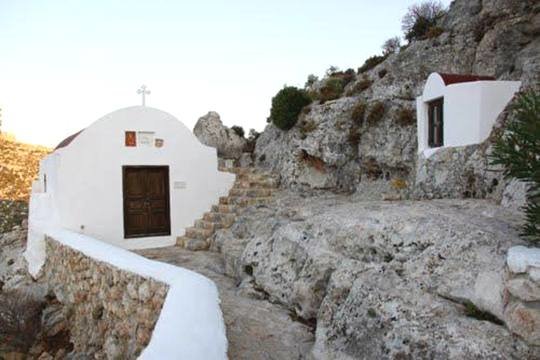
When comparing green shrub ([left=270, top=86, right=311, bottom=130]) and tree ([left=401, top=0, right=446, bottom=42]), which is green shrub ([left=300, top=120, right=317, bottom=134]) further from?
tree ([left=401, top=0, right=446, bottom=42])

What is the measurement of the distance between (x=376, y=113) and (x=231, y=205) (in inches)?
217

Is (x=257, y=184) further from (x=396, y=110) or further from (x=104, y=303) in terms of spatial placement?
(x=104, y=303)

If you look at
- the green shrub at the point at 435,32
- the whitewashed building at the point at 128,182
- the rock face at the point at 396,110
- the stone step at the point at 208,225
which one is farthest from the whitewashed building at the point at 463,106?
the green shrub at the point at 435,32

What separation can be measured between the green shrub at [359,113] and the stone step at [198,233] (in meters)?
6.18

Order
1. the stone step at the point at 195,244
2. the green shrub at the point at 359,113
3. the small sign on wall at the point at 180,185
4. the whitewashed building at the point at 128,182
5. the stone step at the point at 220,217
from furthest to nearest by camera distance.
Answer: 1. the green shrub at the point at 359,113
2. the small sign on wall at the point at 180,185
3. the stone step at the point at 220,217
4. the stone step at the point at 195,244
5. the whitewashed building at the point at 128,182

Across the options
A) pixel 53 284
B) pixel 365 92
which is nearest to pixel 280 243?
pixel 53 284

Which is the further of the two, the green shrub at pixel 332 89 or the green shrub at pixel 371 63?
the green shrub at pixel 371 63

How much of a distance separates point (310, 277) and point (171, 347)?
8.07ft

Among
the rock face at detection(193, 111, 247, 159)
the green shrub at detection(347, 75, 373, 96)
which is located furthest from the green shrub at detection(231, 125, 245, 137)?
the green shrub at detection(347, 75, 373, 96)

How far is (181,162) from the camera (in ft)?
35.7

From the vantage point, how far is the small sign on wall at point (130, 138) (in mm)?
10016

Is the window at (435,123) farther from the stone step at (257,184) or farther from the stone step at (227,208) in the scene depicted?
the stone step at (257,184)

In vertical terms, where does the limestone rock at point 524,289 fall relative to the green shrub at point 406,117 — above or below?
below

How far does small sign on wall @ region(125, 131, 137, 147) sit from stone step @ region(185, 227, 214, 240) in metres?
2.75
